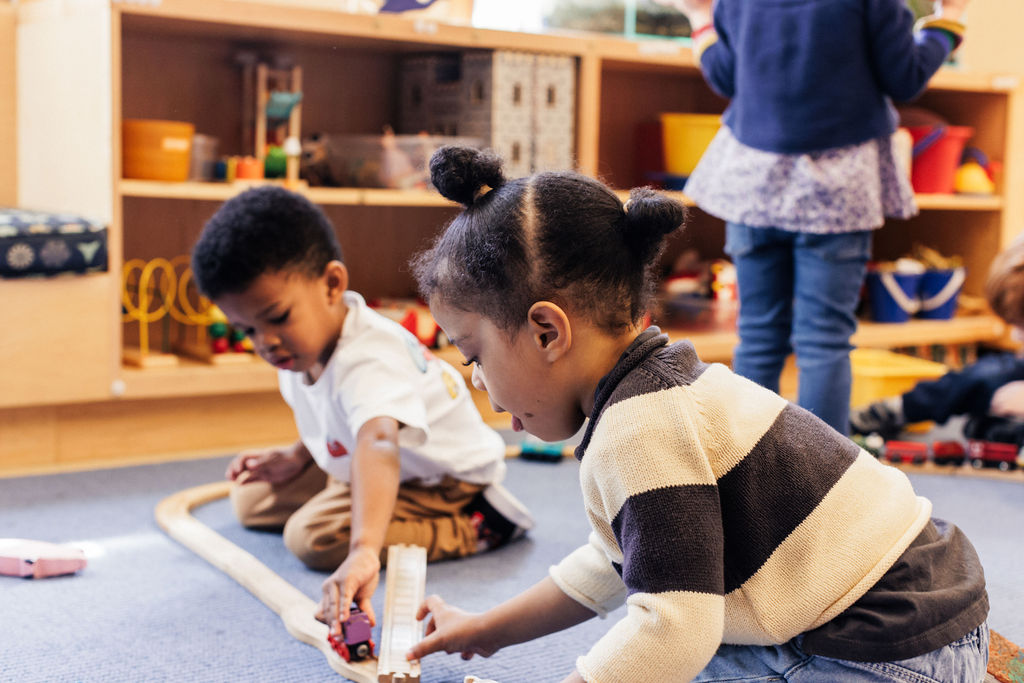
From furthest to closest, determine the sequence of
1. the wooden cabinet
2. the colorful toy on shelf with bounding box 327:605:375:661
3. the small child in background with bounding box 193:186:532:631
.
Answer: the wooden cabinet, the small child in background with bounding box 193:186:532:631, the colorful toy on shelf with bounding box 327:605:375:661

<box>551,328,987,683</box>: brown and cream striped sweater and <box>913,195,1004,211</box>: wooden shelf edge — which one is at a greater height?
<box>913,195,1004,211</box>: wooden shelf edge

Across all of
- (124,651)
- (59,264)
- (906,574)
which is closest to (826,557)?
(906,574)

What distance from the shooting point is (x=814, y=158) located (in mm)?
1486

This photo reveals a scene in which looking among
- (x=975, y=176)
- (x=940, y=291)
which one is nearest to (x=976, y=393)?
(x=940, y=291)

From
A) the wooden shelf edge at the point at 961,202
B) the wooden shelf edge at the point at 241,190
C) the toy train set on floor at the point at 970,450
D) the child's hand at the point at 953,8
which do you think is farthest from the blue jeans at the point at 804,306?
the wooden shelf edge at the point at 961,202

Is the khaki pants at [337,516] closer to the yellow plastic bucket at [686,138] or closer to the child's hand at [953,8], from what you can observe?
the child's hand at [953,8]

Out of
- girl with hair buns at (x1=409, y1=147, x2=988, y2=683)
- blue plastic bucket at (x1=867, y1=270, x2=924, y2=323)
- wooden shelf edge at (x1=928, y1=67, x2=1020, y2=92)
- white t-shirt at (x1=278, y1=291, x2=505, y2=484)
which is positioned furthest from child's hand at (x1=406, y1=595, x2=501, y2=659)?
wooden shelf edge at (x1=928, y1=67, x2=1020, y2=92)

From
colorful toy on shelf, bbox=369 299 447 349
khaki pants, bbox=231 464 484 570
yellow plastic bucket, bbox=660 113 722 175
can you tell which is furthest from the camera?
yellow plastic bucket, bbox=660 113 722 175

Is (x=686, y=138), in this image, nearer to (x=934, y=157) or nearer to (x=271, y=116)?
(x=934, y=157)

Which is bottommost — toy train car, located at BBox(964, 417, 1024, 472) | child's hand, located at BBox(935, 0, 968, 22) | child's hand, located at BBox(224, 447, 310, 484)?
toy train car, located at BBox(964, 417, 1024, 472)

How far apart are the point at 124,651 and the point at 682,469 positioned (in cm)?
59

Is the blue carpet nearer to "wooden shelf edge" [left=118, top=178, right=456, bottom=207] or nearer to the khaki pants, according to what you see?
the khaki pants

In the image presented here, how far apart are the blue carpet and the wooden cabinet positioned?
13 centimetres

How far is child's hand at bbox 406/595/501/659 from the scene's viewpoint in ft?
2.67
